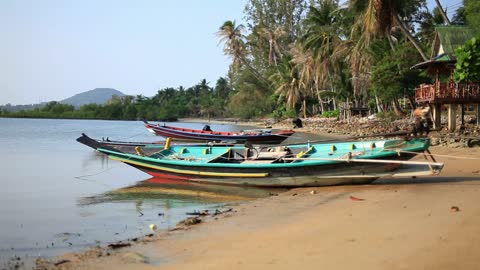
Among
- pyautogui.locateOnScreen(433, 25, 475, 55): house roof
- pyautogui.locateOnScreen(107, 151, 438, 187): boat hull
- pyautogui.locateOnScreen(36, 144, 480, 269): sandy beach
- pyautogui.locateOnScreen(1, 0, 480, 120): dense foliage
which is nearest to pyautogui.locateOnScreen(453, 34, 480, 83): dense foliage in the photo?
pyautogui.locateOnScreen(1, 0, 480, 120): dense foliage

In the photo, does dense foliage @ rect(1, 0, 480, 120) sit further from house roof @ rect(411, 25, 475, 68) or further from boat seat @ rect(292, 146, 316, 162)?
boat seat @ rect(292, 146, 316, 162)

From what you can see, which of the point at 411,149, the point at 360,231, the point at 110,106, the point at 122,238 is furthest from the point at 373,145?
the point at 110,106

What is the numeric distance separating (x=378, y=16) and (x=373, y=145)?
687 inches

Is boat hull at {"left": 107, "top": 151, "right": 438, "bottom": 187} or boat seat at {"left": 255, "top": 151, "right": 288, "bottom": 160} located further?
boat seat at {"left": 255, "top": 151, "right": 288, "bottom": 160}

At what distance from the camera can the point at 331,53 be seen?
135 feet

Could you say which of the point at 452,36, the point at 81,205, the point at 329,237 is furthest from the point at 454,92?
the point at 329,237

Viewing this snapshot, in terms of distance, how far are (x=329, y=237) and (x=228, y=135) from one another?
21.4 m

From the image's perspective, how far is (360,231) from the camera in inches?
281

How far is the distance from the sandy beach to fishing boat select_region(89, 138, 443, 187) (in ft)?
2.92

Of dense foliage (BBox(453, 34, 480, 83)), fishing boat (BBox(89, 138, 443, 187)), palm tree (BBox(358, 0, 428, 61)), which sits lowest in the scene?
fishing boat (BBox(89, 138, 443, 187))

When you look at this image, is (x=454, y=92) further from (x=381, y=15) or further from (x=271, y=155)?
(x=271, y=155)

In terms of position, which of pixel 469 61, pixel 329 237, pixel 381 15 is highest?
pixel 381 15

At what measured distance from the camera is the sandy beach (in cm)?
581

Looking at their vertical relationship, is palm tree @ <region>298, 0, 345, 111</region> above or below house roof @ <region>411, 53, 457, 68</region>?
above
